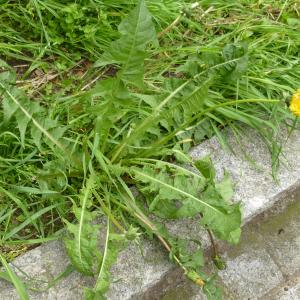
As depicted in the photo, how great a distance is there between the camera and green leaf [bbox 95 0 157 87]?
170 cm

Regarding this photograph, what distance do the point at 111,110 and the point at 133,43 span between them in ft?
0.92

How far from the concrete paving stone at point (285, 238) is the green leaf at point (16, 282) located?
1.02 metres

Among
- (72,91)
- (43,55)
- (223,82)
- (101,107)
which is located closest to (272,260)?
(223,82)

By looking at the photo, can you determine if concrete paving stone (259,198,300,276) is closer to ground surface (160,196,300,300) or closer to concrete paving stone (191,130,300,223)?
ground surface (160,196,300,300)

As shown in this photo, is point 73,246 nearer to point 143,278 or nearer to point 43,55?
point 143,278

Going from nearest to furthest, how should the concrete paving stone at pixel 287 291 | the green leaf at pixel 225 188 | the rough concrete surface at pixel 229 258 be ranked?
the rough concrete surface at pixel 229 258
the green leaf at pixel 225 188
the concrete paving stone at pixel 287 291

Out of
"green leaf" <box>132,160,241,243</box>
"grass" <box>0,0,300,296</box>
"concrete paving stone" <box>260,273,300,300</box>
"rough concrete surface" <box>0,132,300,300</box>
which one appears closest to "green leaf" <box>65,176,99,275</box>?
"grass" <box>0,0,300,296</box>

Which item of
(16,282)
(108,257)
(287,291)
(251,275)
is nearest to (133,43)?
(108,257)

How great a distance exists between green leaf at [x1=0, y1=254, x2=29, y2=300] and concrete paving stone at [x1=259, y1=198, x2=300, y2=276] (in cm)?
102

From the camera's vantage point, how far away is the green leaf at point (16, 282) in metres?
1.72

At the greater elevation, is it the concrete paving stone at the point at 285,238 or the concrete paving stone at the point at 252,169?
the concrete paving stone at the point at 252,169

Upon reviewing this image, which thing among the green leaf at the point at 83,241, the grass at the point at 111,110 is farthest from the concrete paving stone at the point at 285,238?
the green leaf at the point at 83,241

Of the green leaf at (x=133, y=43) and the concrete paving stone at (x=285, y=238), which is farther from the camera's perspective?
the concrete paving stone at (x=285, y=238)

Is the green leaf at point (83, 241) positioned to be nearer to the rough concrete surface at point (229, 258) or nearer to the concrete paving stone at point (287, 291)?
the rough concrete surface at point (229, 258)
